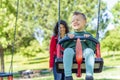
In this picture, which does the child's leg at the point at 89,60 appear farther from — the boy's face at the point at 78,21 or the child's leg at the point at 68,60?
the boy's face at the point at 78,21

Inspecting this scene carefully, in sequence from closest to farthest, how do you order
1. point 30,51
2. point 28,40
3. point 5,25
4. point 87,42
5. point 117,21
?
point 87,42 < point 5,25 < point 117,21 < point 30,51 < point 28,40

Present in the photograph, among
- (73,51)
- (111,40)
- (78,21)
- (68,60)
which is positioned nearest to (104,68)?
(111,40)

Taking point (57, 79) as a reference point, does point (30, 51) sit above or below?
below

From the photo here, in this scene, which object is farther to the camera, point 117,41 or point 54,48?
point 117,41

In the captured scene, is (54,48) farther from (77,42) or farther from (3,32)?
(3,32)

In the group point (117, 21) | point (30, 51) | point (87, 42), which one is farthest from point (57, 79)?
point (30, 51)

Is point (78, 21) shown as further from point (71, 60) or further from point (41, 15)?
point (41, 15)

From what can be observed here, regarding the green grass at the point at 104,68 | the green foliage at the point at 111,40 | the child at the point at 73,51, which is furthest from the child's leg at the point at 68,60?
the green foliage at the point at 111,40

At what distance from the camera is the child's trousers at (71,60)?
4.05 metres

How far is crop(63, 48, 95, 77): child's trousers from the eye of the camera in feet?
13.3

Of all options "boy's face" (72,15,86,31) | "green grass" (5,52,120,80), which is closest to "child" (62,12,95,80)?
"boy's face" (72,15,86,31)

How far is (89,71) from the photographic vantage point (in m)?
4.04

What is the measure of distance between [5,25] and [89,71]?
44.7 feet

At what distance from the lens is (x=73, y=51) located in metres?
4.21
